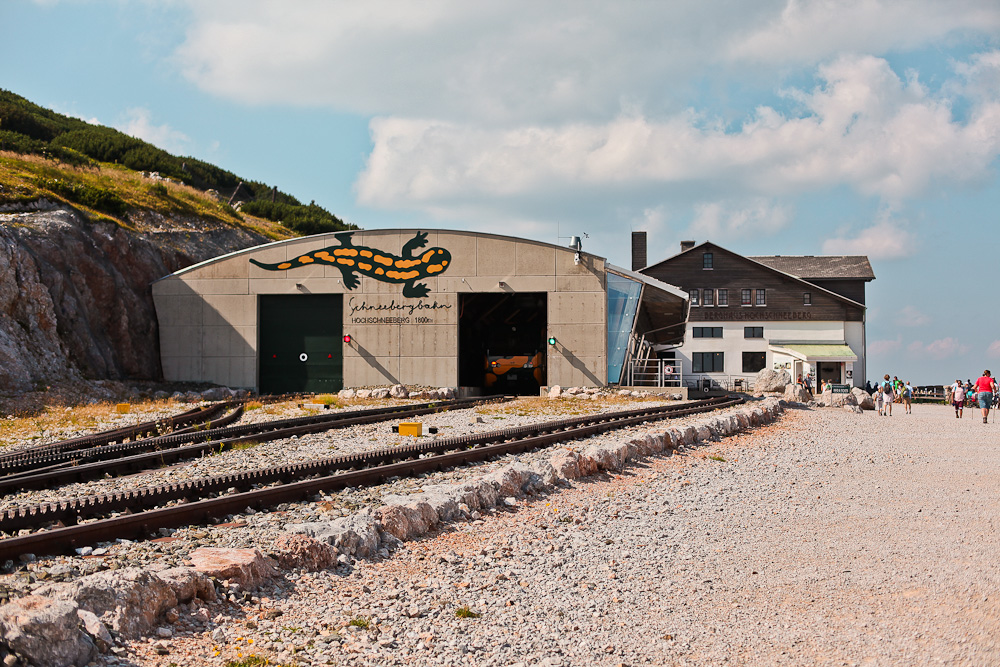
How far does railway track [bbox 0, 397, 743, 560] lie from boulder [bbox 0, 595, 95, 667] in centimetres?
199

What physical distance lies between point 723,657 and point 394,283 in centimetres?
3123

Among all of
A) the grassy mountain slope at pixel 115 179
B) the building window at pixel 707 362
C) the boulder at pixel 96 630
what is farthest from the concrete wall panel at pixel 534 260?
the boulder at pixel 96 630

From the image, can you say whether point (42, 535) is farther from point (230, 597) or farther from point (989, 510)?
point (989, 510)

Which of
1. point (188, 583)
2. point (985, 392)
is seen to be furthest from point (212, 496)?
point (985, 392)

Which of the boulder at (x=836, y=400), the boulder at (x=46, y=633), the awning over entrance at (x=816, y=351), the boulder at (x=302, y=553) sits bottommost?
the boulder at (x=836, y=400)

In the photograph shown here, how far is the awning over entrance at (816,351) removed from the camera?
56594mm

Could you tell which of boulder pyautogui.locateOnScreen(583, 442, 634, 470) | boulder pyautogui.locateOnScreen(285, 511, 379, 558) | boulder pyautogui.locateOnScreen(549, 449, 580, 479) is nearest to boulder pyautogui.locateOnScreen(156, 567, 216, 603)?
boulder pyautogui.locateOnScreen(285, 511, 379, 558)

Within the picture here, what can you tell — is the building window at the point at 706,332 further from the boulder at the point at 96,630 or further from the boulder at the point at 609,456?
the boulder at the point at 96,630

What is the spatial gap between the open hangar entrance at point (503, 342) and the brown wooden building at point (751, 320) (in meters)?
21.7

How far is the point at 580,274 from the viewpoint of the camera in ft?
113

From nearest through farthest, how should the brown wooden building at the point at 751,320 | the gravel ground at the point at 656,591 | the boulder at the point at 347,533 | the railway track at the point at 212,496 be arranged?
the gravel ground at the point at 656,591, the railway track at the point at 212,496, the boulder at the point at 347,533, the brown wooden building at the point at 751,320

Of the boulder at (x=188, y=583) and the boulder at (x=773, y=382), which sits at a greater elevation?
the boulder at (x=188, y=583)

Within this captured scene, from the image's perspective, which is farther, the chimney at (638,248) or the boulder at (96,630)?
the chimney at (638,248)

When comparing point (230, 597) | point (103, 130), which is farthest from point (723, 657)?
point (103, 130)
